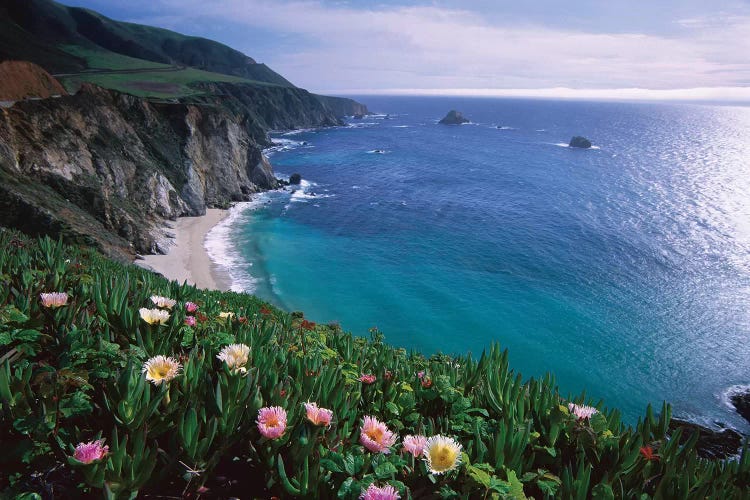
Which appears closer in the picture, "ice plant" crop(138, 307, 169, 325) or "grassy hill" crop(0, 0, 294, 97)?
"ice plant" crop(138, 307, 169, 325)

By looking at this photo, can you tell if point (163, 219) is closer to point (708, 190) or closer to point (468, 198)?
point (468, 198)

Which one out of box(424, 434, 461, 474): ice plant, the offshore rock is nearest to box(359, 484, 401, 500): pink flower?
box(424, 434, 461, 474): ice plant

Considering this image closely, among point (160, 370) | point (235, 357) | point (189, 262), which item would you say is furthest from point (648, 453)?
point (189, 262)

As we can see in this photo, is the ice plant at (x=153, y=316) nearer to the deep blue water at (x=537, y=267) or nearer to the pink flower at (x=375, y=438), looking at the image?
the pink flower at (x=375, y=438)

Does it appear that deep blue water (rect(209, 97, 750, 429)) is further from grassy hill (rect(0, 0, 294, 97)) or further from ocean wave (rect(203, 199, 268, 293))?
grassy hill (rect(0, 0, 294, 97))

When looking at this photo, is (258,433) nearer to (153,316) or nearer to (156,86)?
(153,316)

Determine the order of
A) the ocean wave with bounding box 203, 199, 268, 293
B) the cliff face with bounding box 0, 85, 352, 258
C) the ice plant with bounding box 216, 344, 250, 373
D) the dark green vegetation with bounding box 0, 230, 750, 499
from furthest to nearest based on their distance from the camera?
the ocean wave with bounding box 203, 199, 268, 293, the cliff face with bounding box 0, 85, 352, 258, the ice plant with bounding box 216, 344, 250, 373, the dark green vegetation with bounding box 0, 230, 750, 499
